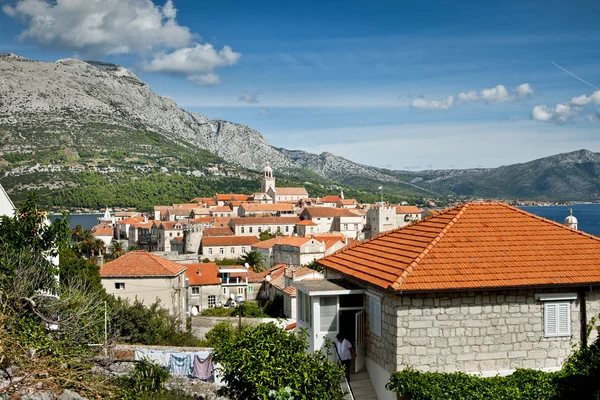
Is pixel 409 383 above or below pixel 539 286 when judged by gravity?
below

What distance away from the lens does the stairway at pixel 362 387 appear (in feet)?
41.8

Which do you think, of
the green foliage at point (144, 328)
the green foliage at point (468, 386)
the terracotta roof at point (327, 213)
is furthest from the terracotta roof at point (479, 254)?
the terracotta roof at point (327, 213)

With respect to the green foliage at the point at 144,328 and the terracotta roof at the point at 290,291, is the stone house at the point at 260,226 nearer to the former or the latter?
the terracotta roof at the point at 290,291

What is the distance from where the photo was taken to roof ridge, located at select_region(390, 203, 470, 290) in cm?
1166

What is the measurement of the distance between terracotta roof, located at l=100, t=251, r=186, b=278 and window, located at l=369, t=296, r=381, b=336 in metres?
21.5

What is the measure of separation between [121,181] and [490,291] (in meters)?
194

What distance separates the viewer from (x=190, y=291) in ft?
166

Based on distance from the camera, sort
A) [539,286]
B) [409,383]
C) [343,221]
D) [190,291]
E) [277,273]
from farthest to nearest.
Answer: [343,221], [277,273], [190,291], [539,286], [409,383]

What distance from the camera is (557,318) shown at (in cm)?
1254

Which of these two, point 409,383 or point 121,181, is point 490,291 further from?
point 121,181

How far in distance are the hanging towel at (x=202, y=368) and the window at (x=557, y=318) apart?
1060cm

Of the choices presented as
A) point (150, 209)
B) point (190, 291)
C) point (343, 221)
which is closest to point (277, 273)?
point (190, 291)

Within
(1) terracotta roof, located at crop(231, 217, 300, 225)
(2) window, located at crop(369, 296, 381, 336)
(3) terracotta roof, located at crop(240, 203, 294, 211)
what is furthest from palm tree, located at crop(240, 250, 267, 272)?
(2) window, located at crop(369, 296, 381, 336)

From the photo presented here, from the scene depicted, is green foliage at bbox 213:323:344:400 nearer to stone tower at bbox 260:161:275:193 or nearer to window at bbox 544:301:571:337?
window at bbox 544:301:571:337
